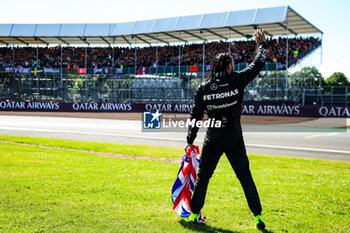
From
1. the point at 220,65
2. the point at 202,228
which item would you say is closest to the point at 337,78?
the point at 220,65

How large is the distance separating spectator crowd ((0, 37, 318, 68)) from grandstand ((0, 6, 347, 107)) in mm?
110

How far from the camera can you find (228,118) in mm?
3941

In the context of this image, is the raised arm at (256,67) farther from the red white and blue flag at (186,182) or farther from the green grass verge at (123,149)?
the green grass verge at (123,149)

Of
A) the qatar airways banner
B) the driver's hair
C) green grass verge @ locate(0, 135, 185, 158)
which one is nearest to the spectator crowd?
the qatar airways banner

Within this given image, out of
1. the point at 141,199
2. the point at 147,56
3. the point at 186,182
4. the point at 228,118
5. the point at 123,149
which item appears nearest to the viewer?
the point at 228,118

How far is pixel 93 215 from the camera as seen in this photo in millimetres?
4367

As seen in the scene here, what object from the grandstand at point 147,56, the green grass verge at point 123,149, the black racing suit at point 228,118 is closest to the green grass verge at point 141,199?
the black racing suit at point 228,118

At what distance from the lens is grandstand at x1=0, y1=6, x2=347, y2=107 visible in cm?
3403

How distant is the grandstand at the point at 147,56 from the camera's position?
34.0 meters

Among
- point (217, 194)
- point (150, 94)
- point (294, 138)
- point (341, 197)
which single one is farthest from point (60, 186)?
point (150, 94)

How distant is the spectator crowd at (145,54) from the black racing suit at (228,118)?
104 feet

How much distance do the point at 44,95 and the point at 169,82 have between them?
14928 millimetres

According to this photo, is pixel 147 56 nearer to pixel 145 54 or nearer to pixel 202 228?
pixel 145 54

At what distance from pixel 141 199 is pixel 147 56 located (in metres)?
40.5
